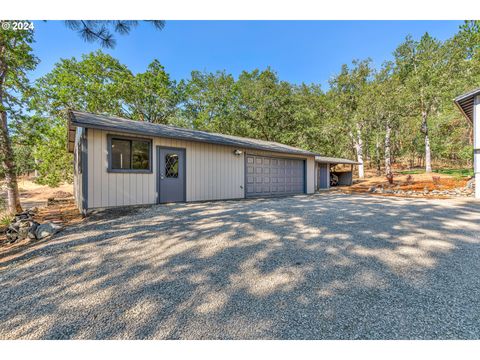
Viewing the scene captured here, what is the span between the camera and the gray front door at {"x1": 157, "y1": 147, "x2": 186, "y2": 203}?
704 centimetres

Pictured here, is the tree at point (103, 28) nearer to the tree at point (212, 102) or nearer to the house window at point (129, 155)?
the house window at point (129, 155)

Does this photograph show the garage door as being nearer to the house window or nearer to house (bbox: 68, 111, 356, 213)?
house (bbox: 68, 111, 356, 213)

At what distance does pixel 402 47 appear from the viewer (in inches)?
752

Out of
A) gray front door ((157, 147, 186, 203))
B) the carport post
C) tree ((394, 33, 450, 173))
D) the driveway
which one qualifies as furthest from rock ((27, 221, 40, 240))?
tree ((394, 33, 450, 173))

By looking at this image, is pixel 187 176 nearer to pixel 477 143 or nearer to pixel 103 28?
pixel 103 28

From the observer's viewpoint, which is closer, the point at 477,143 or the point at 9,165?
the point at 9,165

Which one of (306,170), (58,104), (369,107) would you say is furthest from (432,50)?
(58,104)

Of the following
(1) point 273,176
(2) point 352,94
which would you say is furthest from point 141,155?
(2) point 352,94

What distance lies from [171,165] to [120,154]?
156 centimetres

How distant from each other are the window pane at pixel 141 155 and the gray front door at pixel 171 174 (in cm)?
33

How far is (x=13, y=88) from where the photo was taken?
26.3ft

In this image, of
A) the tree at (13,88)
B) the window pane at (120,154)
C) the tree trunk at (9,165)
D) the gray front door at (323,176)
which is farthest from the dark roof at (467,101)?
the tree trunk at (9,165)

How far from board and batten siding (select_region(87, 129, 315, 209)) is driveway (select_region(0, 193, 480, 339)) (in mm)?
2277

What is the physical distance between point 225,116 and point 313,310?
2047 centimetres
